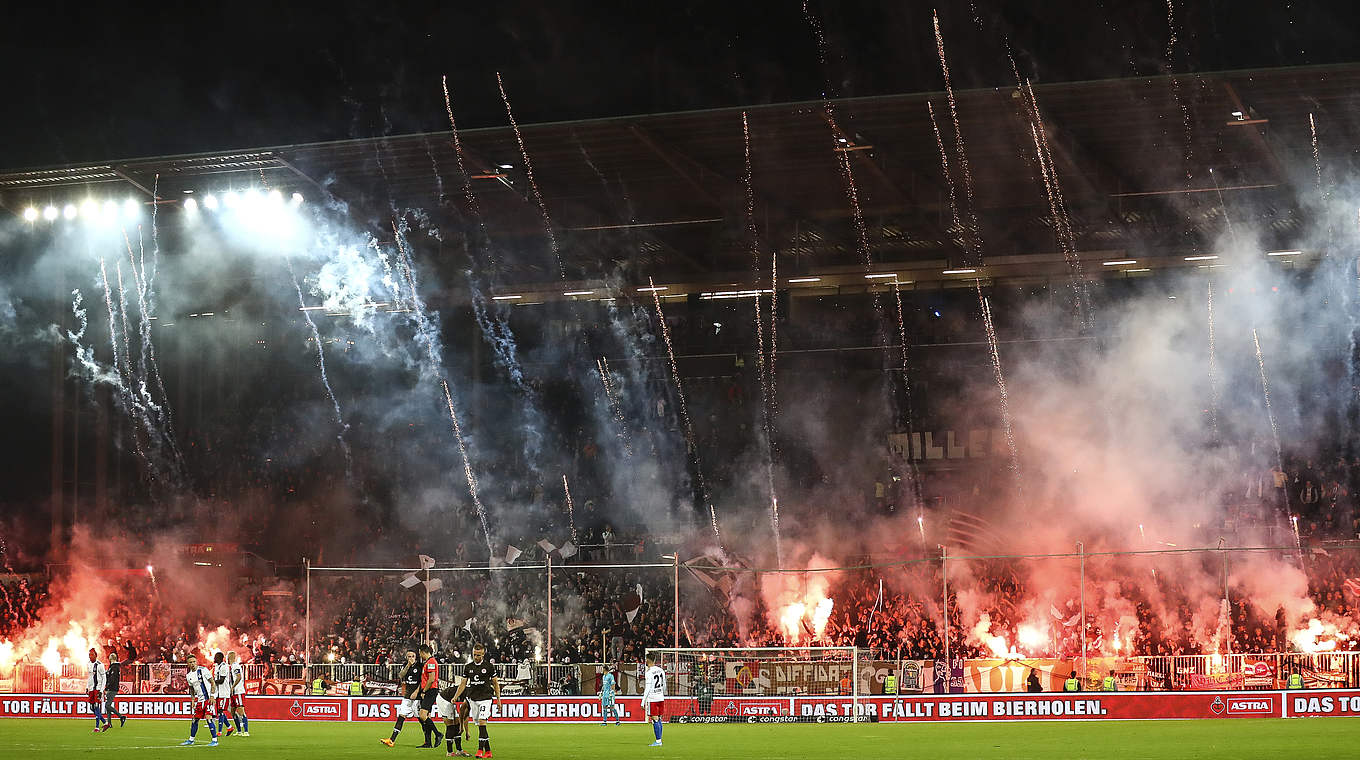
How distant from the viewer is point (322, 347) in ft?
146

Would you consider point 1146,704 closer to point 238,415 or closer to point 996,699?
point 996,699

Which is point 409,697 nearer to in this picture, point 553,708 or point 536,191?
point 553,708

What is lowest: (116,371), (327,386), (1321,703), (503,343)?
(1321,703)

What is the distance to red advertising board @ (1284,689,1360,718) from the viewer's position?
2431 cm

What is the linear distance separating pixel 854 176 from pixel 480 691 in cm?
2178

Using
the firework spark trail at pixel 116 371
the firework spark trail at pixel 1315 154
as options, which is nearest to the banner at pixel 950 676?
the firework spark trail at pixel 1315 154

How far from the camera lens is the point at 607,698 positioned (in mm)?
27547

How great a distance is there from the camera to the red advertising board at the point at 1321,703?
24.3 m

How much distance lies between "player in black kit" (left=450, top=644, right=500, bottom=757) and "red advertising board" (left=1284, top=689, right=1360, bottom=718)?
15.3 metres

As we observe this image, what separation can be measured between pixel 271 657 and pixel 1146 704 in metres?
22.2

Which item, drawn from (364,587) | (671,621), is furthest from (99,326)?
(671,621)

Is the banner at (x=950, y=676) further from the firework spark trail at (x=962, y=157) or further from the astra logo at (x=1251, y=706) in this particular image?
the firework spark trail at (x=962, y=157)

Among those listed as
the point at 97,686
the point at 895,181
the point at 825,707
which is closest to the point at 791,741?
the point at 825,707

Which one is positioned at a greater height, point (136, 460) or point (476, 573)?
point (136, 460)
